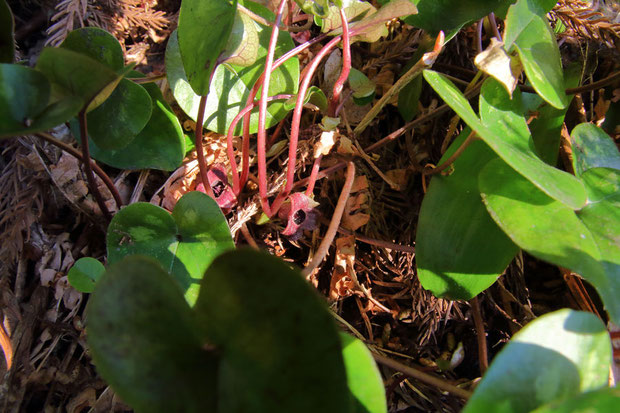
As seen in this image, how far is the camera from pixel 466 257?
0.68 m

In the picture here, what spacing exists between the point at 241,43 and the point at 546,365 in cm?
63

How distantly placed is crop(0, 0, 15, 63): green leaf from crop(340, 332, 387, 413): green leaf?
693 millimetres

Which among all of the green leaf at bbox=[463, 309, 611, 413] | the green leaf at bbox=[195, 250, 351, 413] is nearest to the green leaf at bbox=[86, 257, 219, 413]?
the green leaf at bbox=[195, 250, 351, 413]

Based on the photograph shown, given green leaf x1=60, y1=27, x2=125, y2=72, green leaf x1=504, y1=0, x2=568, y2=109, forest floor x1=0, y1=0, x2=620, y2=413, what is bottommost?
forest floor x1=0, y1=0, x2=620, y2=413

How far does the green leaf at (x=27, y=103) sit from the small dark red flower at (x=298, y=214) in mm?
389

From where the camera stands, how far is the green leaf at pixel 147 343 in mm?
390

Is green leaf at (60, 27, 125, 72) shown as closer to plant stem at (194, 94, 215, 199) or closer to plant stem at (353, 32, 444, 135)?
plant stem at (194, 94, 215, 199)

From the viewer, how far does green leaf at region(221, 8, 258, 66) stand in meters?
0.67

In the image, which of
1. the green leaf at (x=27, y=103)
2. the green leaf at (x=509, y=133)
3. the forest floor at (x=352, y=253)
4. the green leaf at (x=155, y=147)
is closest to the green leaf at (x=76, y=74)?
the green leaf at (x=27, y=103)

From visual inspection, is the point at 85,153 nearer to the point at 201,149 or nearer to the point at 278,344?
the point at 201,149

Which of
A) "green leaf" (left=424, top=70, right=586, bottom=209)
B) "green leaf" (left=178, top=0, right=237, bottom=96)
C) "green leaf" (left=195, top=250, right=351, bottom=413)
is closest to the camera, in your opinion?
"green leaf" (left=195, top=250, right=351, bottom=413)

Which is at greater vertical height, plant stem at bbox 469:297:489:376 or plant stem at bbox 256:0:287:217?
plant stem at bbox 256:0:287:217

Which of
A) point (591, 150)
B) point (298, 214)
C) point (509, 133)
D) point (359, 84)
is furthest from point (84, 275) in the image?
point (591, 150)

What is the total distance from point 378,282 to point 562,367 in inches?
Answer: 19.0
